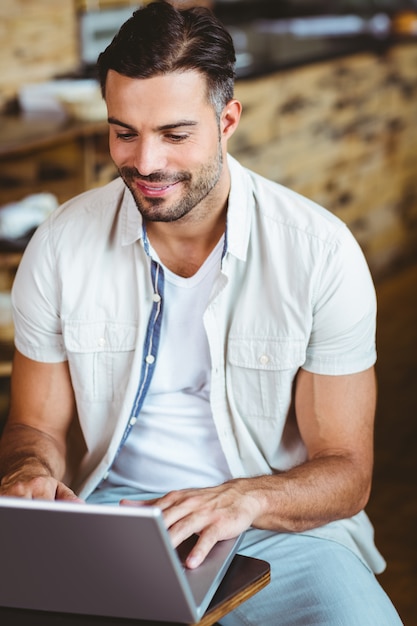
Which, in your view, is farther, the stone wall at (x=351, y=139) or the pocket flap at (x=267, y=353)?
the stone wall at (x=351, y=139)

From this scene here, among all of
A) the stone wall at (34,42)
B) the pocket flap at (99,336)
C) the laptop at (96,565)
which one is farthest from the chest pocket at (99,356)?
the stone wall at (34,42)

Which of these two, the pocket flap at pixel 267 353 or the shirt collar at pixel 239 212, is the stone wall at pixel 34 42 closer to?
the shirt collar at pixel 239 212

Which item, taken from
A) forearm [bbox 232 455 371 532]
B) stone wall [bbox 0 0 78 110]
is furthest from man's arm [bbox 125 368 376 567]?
stone wall [bbox 0 0 78 110]

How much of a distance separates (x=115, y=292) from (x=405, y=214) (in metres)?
3.97

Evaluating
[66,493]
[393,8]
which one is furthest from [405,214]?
[66,493]

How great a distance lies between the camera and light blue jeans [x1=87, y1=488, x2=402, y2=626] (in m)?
1.46

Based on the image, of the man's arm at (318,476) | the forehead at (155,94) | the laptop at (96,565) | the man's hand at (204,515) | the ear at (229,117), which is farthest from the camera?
the ear at (229,117)

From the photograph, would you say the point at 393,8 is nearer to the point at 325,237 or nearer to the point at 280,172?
the point at 280,172

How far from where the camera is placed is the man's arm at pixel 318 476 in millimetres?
1391

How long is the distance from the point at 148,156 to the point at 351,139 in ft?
11.2

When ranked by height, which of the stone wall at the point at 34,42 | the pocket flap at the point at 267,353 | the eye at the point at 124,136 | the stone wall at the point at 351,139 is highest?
the eye at the point at 124,136

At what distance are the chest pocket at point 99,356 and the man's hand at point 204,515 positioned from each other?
15.1 inches

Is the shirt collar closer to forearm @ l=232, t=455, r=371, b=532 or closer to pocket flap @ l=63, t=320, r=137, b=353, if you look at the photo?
pocket flap @ l=63, t=320, r=137, b=353

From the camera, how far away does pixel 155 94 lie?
1.49 metres
